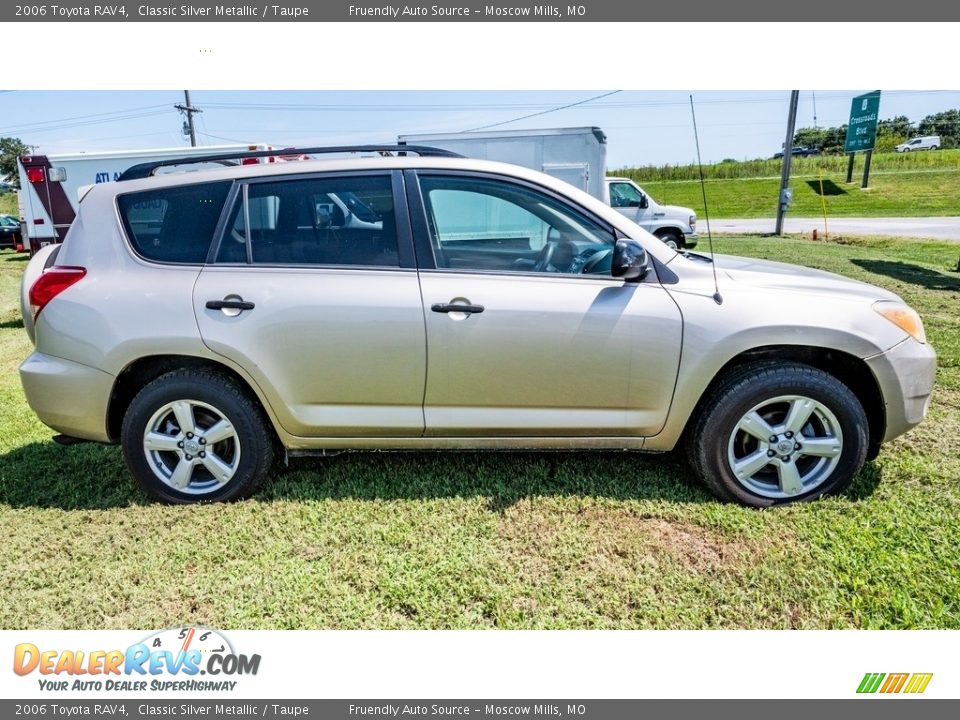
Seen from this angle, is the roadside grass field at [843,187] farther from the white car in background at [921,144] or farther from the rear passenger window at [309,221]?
the rear passenger window at [309,221]

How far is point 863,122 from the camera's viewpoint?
70.0 ft

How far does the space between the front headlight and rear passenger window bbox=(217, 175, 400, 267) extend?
240 centimetres

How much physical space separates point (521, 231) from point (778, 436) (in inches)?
64.2

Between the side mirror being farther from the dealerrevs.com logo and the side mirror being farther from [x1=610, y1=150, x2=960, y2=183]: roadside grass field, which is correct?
[x1=610, y1=150, x2=960, y2=183]: roadside grass field

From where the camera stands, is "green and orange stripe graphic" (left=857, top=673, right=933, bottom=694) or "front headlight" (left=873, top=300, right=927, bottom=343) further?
"front headlight" (left=873, top=300, right=927, bottom=343)

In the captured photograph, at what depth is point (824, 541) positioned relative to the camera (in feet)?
9.02

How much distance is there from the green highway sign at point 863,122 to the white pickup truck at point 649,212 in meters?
10.9

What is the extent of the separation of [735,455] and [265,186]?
2669 mm

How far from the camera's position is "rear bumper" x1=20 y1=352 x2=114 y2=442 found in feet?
10.0

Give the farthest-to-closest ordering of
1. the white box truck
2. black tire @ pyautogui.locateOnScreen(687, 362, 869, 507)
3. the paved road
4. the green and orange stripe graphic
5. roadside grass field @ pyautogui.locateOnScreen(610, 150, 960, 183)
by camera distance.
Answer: roadside grass field @ pyautogui.locateOnScreen(610, 150, 960, 183)
the paved road
the white box truck
black tire @ pyautogui.locateOnScreen(687, 362, 869, 507)
the green and orange stripe graphic

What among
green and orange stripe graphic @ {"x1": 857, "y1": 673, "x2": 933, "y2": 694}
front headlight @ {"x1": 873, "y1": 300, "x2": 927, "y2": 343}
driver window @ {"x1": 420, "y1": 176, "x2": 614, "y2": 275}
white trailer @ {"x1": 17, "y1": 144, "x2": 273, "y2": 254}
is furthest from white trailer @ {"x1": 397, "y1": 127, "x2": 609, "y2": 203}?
green and orange stripe graphic @ {"x1": 857, "y1": 673, "x2": 933, "y2": 694}

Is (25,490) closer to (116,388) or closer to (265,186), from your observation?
(116,388)

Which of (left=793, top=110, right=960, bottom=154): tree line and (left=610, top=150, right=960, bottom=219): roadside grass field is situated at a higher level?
(left=793, top=110, right=960, bottom=154): tree line

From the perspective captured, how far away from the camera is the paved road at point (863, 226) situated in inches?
704
